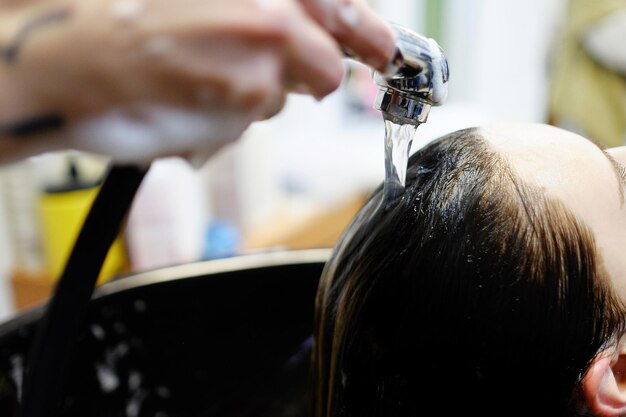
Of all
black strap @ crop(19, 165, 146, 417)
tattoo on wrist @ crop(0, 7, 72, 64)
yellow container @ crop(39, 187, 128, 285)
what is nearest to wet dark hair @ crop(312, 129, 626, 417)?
black strap @ crop(19, 165, 146, 417)

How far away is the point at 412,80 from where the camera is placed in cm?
37

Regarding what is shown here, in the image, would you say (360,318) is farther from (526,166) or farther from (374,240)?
(526,166)

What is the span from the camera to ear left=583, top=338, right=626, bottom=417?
453 mm

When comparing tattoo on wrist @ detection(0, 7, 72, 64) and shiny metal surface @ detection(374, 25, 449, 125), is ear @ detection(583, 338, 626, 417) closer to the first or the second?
shiny metal surface @ detection(374, 25, 449, 125)

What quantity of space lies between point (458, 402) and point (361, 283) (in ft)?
0.37

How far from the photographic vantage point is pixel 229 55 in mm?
236

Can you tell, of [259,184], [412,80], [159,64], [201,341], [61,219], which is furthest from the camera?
[259,184]

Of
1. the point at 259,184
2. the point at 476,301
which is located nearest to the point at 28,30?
the point at 476,301

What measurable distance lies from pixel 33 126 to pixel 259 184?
1.19 m

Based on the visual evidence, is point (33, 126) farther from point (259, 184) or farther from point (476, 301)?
point (259, 184)

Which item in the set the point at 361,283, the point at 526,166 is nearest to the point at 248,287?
the point at 361,283

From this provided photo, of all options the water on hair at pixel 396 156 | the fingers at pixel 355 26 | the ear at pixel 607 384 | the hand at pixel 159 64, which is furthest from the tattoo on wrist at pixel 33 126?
the ear at pixel 607 384

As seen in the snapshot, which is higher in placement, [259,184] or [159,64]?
[159,64]

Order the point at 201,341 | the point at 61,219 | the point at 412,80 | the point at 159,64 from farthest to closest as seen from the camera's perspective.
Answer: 1. the point at 61,219
2. the point at 201,341
3. the point at 412,80
4. the point at 159,64
